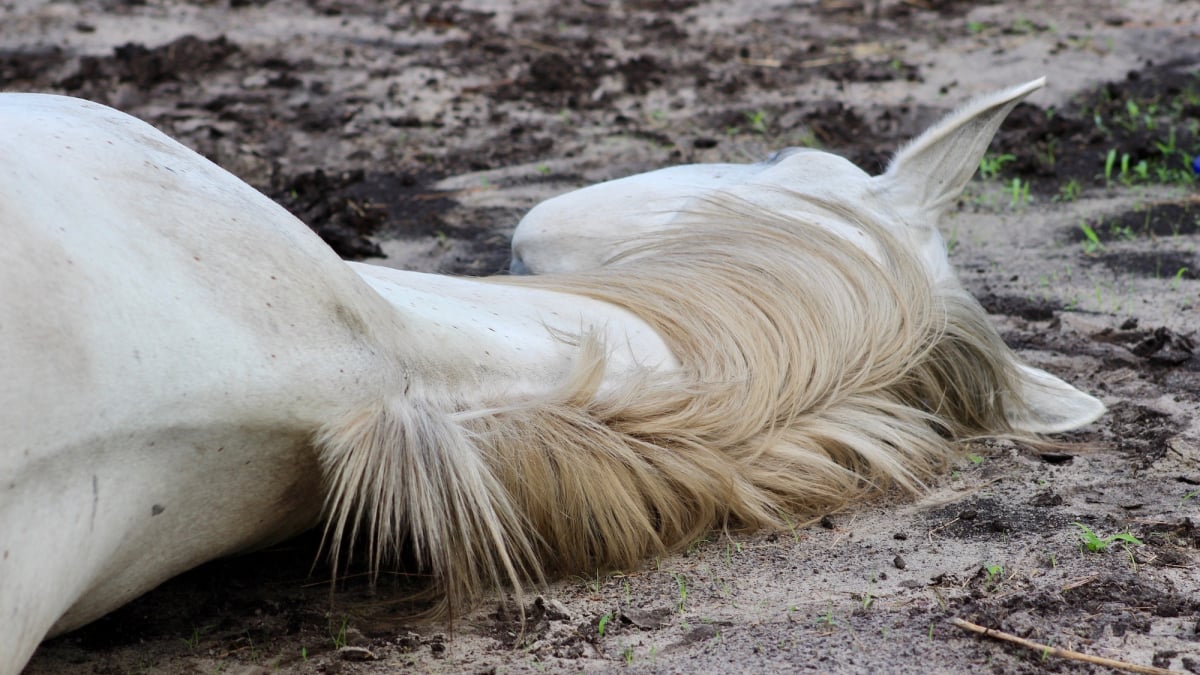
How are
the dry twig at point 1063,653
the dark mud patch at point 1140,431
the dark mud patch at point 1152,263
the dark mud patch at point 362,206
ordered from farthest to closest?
the dark mud patch at point 362,206, the dark mud patch at point 1152,263, the dark mud patch at point 1140,431, the dry twig at point 1063,653

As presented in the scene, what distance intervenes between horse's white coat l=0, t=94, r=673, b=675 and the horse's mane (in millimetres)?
81

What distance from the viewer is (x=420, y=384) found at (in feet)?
5.51

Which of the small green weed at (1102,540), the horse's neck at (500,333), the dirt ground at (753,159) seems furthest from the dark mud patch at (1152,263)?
the horse's neck at (500,333)

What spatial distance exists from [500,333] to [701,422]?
33 cm

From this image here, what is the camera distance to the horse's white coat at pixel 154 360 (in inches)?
50.9

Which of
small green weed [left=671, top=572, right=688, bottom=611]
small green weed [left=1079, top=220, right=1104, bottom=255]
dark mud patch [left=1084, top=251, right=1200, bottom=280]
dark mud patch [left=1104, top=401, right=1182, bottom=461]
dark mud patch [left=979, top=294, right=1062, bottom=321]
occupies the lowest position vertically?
dark mud patch [left=1104, top=401, right=1182, bottom=461]

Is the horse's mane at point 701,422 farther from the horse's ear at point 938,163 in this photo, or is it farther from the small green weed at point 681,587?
the horse's ear at point 938,163

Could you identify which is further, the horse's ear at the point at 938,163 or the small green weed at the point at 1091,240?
the small green weed at the point at 1091,240

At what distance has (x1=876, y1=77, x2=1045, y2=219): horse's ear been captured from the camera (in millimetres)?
2391

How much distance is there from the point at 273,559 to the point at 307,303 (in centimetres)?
46

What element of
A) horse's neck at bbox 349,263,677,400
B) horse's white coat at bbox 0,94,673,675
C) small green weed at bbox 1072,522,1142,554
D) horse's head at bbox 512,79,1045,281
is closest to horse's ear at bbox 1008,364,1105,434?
horse's head at bbox 512,79,1045,281

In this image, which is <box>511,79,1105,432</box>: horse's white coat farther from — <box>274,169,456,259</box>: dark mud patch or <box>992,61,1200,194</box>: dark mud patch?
<box>992,61,1200,194</box>: dark mud patch

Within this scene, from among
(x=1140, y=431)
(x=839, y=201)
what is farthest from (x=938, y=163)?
(x=1140, y=431)

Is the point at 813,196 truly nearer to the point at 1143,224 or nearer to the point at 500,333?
the point at 500,333
